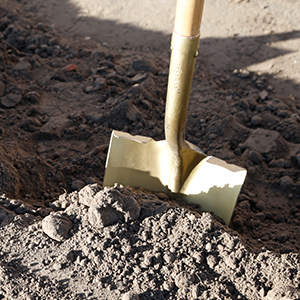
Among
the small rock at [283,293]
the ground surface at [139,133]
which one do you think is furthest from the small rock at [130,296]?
the small rock at [283,293]

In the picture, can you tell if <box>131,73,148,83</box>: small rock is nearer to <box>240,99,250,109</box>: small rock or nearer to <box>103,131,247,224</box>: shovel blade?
<box>240,99,250,109</box>: small rock

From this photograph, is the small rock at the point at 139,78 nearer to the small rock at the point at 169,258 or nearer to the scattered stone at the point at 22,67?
the scattered stone at the point at 22,67

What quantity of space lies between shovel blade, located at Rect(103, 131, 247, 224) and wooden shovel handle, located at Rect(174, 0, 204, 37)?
0.86 meters

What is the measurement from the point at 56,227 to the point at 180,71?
43.3 inches

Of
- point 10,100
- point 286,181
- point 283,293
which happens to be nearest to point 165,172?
point 286,181

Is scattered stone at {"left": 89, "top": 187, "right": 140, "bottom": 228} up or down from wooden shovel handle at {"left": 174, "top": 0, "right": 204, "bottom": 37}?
down

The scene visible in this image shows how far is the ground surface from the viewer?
1857 mm

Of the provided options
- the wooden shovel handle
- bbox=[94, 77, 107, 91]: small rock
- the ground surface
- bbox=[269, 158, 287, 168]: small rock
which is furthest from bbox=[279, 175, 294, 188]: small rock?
bbox=[94, 77, 107, 91]: small rock

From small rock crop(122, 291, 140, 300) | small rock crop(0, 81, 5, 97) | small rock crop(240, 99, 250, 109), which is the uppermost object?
small rock crop(240, 99, 250, 109)

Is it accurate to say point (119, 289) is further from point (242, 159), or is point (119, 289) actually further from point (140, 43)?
point (140, 43)

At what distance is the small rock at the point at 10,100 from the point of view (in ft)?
10.9

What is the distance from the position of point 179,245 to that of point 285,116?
200 centimetres

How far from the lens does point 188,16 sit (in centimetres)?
177

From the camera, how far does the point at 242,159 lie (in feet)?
9.80
